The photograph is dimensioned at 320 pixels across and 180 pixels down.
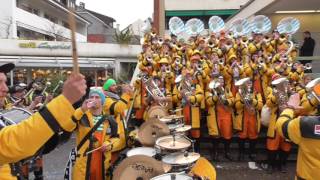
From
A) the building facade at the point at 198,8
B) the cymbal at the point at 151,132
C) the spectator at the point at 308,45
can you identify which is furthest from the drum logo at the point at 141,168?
the building facade at the point at 198,8

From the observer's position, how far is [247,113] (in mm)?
8914

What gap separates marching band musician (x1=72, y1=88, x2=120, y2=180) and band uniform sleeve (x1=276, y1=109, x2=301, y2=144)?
6.56 feet

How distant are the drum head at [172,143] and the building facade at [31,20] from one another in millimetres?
28078

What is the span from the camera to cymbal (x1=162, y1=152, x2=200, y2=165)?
468cm

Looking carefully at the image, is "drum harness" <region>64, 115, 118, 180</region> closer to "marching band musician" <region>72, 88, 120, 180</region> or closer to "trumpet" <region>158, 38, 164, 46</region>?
"marching band musician" <region>72, 88, 120, 180</region>

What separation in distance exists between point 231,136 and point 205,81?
1259mm

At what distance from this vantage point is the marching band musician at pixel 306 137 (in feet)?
12.7

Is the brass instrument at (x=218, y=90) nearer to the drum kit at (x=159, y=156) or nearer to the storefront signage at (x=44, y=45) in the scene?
the drum kit at (x=159, y=156)

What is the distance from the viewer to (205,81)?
31.0 ft

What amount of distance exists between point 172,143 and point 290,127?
5.56ft

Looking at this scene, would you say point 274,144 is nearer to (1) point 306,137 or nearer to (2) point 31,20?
(1) point 306,137

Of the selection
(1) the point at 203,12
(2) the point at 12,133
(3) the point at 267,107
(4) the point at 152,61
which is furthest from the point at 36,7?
(2) the point at 12,133

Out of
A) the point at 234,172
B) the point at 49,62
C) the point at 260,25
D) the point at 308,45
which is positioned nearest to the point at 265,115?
the point at 234,172

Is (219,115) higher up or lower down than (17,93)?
lower down
